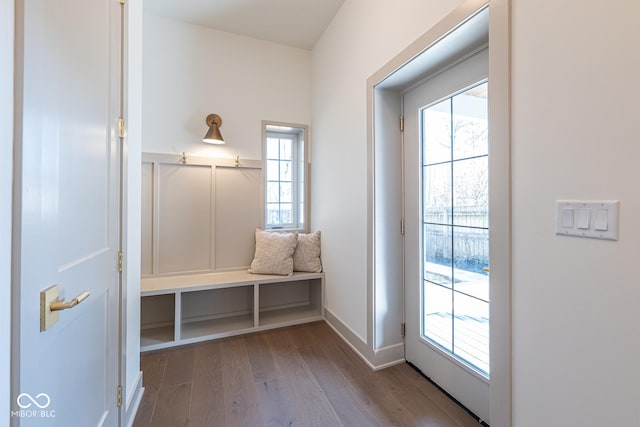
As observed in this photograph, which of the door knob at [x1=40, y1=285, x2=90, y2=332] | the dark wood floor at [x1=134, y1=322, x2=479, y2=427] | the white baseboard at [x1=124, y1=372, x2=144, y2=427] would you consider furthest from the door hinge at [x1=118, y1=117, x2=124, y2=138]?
the dark wood floor at [x1=134, y1=322, x2=479, y2=427]

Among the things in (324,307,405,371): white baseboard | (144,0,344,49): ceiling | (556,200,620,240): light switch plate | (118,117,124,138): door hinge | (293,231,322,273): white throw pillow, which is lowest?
(324,307,405,371): white baseboard

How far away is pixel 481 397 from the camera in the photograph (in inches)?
55.5

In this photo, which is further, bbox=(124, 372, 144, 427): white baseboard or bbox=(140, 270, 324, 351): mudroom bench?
bbox=(140, 270, 324, 351): mudroom bench

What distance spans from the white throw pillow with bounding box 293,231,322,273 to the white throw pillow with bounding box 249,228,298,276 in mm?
100

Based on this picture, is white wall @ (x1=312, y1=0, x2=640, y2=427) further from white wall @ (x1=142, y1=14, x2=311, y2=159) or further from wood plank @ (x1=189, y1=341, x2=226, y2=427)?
white wall @ (x1=142, y1=14, x2=311, y2=159)

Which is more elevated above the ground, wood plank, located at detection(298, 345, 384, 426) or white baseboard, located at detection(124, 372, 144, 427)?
white baseboard, located at detection(124, 372, 144, 427)

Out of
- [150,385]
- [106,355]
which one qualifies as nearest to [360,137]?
[106,355]

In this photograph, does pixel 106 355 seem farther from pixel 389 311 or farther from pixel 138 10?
pixel 138 10

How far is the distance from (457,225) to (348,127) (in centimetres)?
122

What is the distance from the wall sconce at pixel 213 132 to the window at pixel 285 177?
540mm

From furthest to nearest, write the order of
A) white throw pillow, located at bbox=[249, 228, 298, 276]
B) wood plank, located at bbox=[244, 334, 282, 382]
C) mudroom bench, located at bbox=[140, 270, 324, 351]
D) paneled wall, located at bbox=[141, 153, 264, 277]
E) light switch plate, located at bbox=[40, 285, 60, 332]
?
white throw pillow, located at bbox=[249, 228, 298, 276] → paneled wall, located at bbox=[141, 153, 264, 277] → mudroom bench, located at bbox=[140, 270, 324, 351] → wood plank, located at bbox=[244, 334, 282, 382] → light switch plate, located at bbox=[40, 285, 60, 332]

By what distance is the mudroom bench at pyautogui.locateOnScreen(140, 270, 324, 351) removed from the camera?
91.3 inches

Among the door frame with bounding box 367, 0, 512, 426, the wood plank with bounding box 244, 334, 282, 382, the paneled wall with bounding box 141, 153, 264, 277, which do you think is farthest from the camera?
the paneled wall with bounding box 141, 153, 264, 277

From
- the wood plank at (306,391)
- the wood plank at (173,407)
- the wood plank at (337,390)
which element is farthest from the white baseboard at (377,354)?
the wood plank at (173,407)
